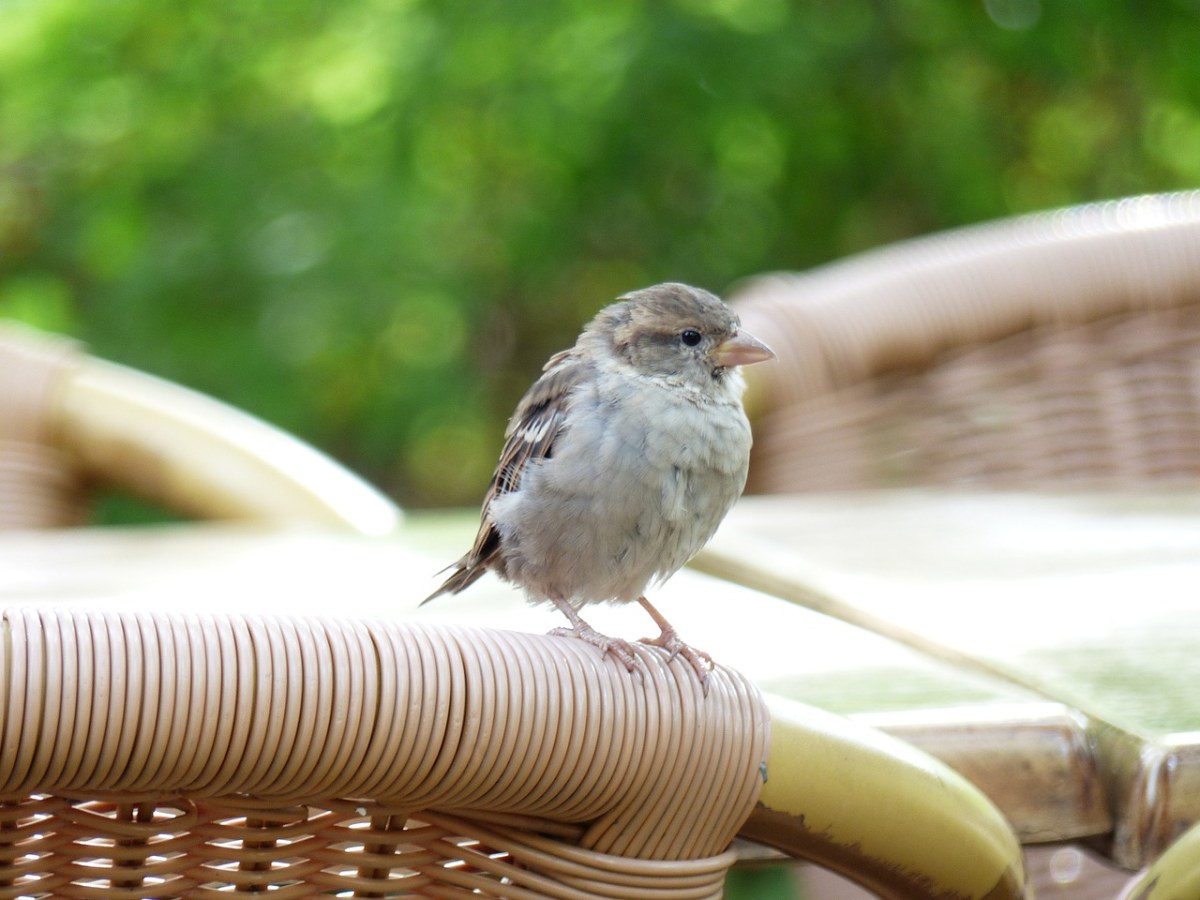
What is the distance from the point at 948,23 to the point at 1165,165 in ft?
3.74

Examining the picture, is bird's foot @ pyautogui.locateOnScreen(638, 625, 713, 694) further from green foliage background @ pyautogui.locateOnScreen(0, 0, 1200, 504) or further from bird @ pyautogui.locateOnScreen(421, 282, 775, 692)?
green foliage background @ pyautogui.locateOnScreen(0, 0, 1200, 504)

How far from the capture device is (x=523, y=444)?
1.74m

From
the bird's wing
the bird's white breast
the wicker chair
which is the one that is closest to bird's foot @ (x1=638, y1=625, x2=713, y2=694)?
the wicker chair

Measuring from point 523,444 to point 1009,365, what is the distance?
1171 millimetres

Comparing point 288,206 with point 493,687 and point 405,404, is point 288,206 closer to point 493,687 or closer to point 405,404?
point 405,404

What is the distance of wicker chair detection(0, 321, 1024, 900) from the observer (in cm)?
90

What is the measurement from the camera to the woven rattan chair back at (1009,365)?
2568mm

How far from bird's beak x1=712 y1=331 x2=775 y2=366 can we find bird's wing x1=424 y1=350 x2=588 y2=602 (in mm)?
190

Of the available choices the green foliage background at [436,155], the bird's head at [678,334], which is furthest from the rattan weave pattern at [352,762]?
the green foliage background at [436,155]

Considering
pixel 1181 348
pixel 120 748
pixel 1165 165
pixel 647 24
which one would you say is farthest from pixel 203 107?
pixel 120 748

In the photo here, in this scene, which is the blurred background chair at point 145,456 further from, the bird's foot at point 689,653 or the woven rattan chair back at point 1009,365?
the bird's foot at point 689,653

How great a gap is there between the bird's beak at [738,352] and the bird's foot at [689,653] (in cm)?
52

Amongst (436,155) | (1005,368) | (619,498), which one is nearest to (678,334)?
(619,498)

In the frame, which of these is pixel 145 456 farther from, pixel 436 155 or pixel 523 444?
pixel 436 155
